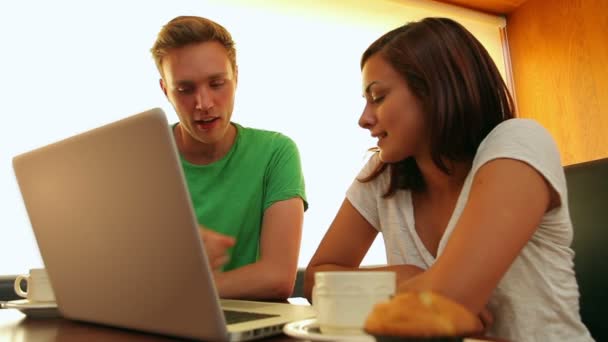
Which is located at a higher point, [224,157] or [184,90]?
[184,90]

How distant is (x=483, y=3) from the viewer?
3.08 metres

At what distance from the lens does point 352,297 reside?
512 mm

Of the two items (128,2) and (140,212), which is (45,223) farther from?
(128,2)

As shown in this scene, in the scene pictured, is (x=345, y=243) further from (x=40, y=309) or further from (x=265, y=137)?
(x=40, y=309)

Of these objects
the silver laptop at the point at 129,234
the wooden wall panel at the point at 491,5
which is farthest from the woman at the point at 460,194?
the wooden wall panel at the point at 491,5

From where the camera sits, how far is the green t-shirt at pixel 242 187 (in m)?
1.45

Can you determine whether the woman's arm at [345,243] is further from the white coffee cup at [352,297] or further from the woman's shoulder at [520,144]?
the white coffee cup at [352,297]

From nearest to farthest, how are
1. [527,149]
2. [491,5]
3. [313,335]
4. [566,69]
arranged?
[313,335] < [527,149] < [566,69] < [491,5]

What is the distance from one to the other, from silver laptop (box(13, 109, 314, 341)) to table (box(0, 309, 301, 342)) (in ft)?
0.04

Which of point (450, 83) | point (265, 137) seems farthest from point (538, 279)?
point (265, 137)

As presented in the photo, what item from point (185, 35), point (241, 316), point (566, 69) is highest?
point (185, 35)

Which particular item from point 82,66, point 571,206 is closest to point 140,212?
point 571,206

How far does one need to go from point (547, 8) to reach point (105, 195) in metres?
2.91

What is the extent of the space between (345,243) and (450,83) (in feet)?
1.41
